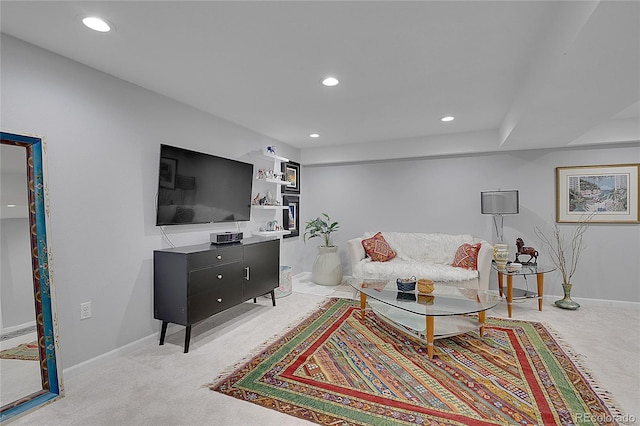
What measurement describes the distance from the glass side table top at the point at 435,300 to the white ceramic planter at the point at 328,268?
1.63 metres

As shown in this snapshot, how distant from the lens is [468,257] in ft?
13.1

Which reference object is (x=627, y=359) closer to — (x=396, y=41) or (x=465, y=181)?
(x=465, y=181)

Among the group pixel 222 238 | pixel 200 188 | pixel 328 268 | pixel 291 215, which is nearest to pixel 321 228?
pixel 291 215

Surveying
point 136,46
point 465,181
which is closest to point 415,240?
point 465,181

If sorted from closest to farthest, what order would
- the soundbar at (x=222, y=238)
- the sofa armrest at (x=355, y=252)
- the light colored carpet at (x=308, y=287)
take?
the soundbar at (x=222, y=238) < the sofa armrest at (x=355, y=252) < the light colored carpet at (x=308, y=287)

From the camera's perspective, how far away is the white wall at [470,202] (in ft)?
13.3

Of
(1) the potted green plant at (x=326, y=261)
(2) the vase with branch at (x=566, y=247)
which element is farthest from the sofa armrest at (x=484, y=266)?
(1) the potted green plant at (x=326, y=261)

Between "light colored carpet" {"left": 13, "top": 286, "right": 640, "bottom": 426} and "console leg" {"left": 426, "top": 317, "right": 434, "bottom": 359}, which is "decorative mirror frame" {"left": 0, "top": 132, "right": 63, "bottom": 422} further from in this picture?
"console leg" {"left": 426, "top": 317, "right": 434, "bottom": 359}

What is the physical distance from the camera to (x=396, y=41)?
210 cm

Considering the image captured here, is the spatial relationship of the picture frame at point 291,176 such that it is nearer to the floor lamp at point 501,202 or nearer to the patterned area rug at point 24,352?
the floor lamp at point 501,202

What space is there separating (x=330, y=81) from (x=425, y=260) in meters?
2.95

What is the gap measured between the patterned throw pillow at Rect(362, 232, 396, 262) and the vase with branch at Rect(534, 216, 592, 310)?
211cm

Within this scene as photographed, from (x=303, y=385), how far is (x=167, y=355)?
1.27 meters

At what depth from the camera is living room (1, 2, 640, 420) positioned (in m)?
2.29
